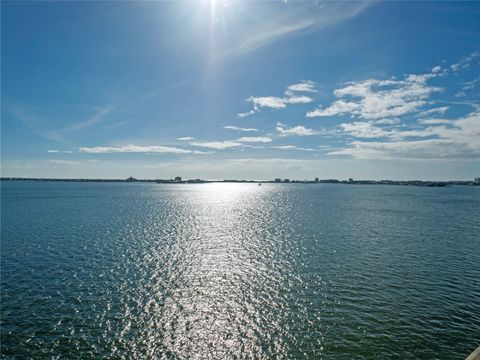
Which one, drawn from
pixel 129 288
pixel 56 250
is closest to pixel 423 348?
pixel 129 288

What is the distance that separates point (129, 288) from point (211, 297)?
502 inches

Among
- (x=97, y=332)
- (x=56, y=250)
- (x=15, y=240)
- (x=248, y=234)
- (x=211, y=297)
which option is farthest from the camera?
(x=248, y=234)

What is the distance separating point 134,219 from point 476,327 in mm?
98390

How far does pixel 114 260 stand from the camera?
53.1 metres

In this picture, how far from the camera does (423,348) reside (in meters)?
26.7

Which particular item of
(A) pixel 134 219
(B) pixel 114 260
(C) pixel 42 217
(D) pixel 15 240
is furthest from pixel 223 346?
(C) pixel 42 217

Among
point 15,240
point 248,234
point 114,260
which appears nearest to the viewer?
point 114,260

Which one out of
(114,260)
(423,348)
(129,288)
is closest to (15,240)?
(114,260)

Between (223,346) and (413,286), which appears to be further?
(413,286)

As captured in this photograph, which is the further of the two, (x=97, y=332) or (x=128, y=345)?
(x=97, y=332)

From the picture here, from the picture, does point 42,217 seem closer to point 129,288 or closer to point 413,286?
point 129,288

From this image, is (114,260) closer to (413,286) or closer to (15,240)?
(15,240)

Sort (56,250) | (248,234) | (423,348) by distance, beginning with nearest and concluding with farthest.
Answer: (423,348), (56,250), (248,234)

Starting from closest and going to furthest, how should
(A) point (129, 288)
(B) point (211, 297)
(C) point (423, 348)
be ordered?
1. (C) point (423, 348)
2. (B) point (211, 297)
3. (A) point (129, 288)
